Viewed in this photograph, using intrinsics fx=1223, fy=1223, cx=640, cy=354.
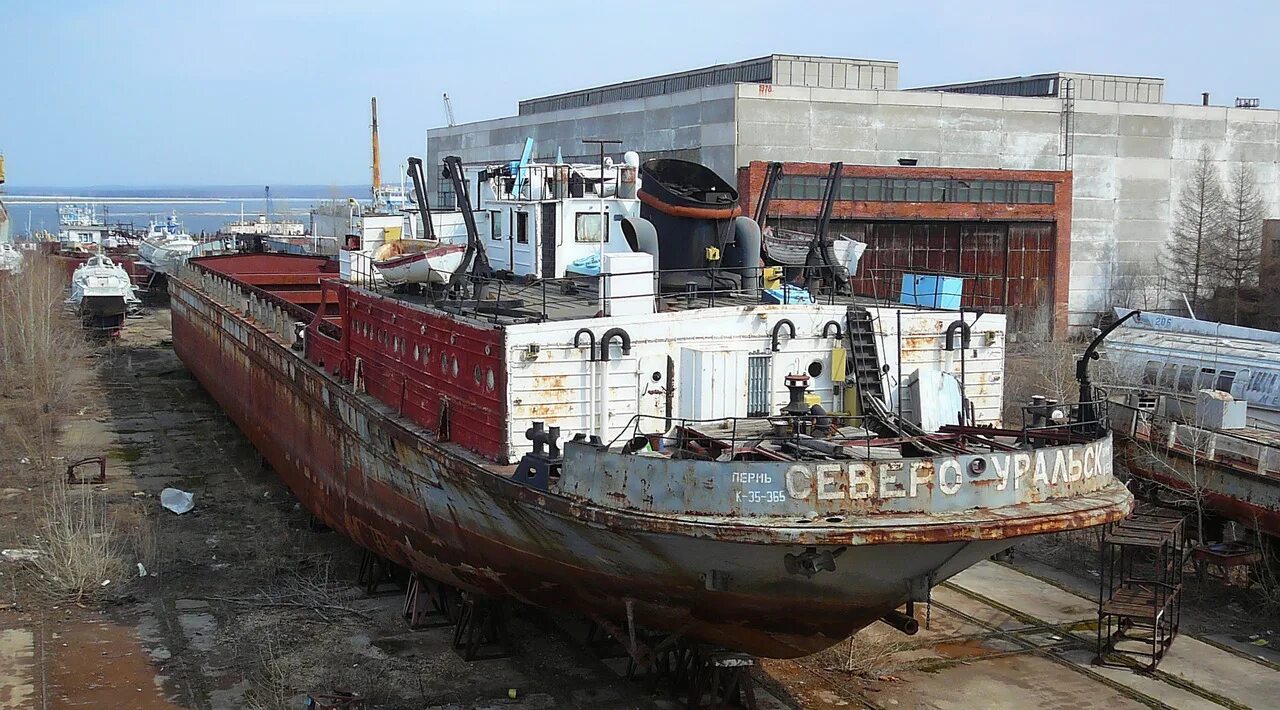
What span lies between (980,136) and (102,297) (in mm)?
35157

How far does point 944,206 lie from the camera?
42.4 m

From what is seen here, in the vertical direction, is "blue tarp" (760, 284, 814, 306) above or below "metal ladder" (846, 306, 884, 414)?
above

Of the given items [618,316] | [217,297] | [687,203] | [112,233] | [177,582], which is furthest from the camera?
[112,233]

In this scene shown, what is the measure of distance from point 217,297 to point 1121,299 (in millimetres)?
32502

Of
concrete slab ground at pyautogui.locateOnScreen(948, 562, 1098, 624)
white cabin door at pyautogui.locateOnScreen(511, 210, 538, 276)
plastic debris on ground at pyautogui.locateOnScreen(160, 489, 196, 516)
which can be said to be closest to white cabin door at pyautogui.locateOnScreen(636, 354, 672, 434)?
white cabin door at pyautogui.locateOnScreen(511, 210, 538, 276)

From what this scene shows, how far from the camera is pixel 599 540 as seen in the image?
13.0 m

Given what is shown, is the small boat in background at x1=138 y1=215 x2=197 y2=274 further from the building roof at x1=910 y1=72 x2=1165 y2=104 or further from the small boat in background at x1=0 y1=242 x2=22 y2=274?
the building roof at x1=910 y1=72 x2=1165 y2=104

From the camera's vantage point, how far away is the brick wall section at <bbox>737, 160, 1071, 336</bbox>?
39688mm

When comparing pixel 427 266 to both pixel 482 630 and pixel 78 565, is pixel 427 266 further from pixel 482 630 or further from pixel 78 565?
pixel 78 565

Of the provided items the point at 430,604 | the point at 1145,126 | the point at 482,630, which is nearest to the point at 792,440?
the point at 482,630

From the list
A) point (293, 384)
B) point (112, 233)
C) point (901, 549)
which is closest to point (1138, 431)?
point (901, 549)

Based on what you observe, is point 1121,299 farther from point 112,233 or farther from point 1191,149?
point 112,233

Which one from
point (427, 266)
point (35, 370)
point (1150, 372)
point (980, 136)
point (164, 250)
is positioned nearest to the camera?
point (427, 266)

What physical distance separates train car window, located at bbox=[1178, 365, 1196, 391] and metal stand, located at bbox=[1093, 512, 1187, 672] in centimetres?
1066
